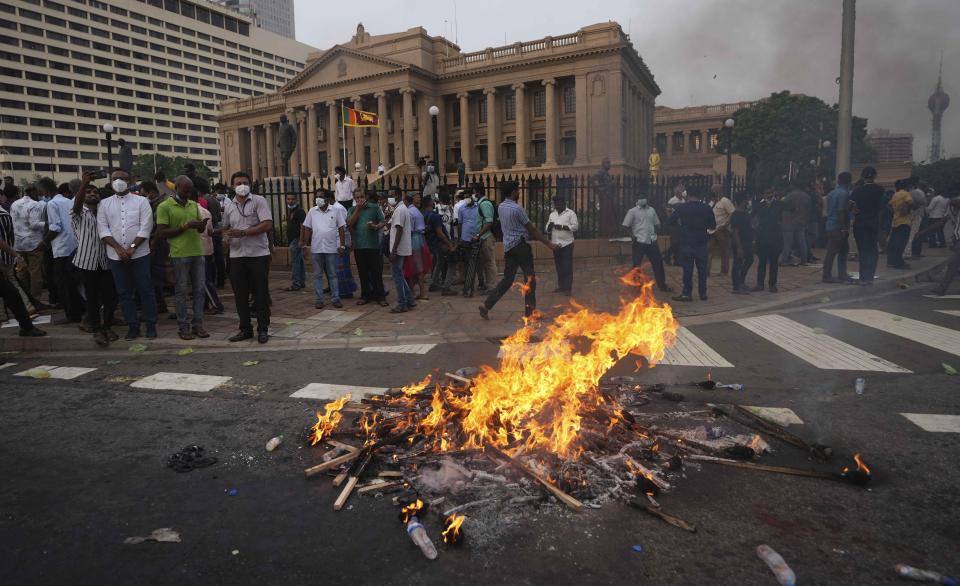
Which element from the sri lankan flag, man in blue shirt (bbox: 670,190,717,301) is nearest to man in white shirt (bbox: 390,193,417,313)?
man in blue shirt (bbox: 670,190,717,301)

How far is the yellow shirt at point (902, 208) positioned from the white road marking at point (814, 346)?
654 centimetres

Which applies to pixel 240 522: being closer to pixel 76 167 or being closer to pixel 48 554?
pixel 48 554

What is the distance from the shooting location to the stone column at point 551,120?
56.4 metres

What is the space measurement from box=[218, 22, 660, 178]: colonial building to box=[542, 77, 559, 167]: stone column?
0.09 metres

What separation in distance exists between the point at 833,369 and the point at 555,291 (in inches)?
234

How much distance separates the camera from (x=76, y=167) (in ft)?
344

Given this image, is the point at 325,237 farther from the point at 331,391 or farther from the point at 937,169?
the point at 937,169

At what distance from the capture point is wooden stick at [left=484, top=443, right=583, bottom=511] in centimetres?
319

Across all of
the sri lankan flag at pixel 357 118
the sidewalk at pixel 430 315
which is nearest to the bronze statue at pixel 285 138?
the sidewalk at pixel 430 315

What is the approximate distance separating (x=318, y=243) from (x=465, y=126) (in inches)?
2133

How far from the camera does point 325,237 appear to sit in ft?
33.4

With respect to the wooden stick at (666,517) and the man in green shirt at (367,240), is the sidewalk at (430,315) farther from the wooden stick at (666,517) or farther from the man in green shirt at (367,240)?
the wooden stick at (666,517)

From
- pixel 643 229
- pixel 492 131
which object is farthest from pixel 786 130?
pixel 643 229

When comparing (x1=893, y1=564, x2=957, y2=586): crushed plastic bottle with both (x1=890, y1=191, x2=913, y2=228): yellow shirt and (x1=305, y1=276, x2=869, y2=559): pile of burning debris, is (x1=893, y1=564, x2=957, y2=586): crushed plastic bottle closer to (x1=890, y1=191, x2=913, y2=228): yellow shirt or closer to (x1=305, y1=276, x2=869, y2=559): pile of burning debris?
(x1=305, y1=276, x2=869, y2=559): pile of burning debris
